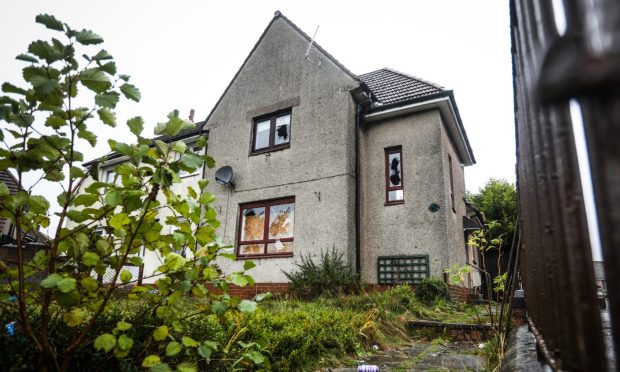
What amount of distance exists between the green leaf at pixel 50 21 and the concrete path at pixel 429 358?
349cm

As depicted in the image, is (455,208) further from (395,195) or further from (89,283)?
(89,283)

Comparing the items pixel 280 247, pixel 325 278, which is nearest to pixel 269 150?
pixel 280 247

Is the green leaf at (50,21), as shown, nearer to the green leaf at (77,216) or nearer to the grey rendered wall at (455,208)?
the green leaf at (77,216)

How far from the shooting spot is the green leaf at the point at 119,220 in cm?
179

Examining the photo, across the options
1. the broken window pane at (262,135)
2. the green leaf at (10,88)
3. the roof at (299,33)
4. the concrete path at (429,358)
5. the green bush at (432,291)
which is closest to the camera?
the green leaf at (10,88)

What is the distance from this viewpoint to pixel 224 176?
35.5ft

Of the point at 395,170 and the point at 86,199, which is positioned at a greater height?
the point at 395,170

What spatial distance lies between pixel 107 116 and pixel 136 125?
134mm

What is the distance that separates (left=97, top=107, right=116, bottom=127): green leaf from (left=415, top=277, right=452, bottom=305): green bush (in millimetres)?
6906

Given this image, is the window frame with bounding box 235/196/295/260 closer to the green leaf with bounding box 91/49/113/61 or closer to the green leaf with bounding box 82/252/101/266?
the green leaf with bounding box 82/252/101/266

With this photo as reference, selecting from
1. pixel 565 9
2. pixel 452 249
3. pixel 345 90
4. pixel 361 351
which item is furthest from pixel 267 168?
pixel 565 9

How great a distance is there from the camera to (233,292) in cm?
999

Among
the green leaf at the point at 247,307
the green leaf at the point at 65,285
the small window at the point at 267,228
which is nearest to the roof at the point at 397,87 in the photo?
the small window at the point at 267,228

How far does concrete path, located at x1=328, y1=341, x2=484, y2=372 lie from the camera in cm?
368
